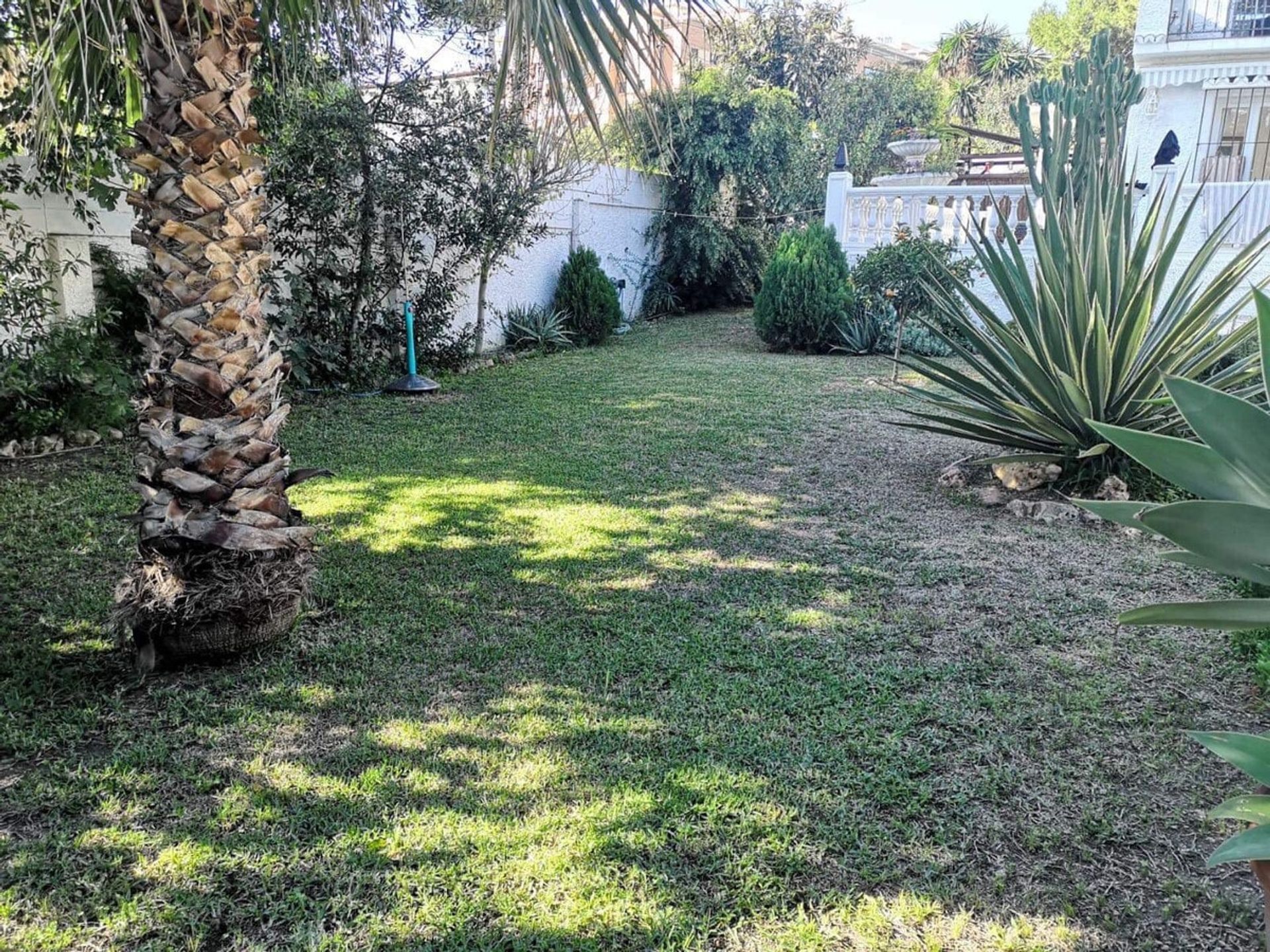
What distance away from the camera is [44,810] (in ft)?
8.37

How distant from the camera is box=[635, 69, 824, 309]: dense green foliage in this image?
14.2 meters

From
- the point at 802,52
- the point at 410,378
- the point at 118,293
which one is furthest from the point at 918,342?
the point at 802,52

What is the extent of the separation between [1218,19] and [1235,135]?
1712 millimetres

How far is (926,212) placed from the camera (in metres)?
12.7

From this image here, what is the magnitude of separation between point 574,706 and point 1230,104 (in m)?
15.0

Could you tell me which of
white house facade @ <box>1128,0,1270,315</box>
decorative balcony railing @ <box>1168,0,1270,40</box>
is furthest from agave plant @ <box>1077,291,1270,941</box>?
decorative balcony railing @ <box>1168,0,1270,40</box>

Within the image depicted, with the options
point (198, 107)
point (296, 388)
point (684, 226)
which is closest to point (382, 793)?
point (198, 107)

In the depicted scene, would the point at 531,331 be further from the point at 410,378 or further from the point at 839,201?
the point at 839,201

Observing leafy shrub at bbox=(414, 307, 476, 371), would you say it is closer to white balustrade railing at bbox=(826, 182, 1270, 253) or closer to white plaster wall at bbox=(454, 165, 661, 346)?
white plaster wall at bbox=(454, 165, 661, 346)

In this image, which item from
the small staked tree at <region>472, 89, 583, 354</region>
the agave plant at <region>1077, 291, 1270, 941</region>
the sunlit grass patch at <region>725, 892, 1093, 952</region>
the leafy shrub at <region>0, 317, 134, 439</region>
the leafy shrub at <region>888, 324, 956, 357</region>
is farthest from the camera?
the leafy shrub at <region>888, 324, 956, 357</region>

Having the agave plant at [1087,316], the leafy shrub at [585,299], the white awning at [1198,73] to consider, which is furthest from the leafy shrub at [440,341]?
the white awning at [1198,73]

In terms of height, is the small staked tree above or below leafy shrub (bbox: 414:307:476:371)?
above

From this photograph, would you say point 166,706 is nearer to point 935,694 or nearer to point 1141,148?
point 935,694

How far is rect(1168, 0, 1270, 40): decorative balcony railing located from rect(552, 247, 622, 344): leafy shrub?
346 inches
